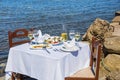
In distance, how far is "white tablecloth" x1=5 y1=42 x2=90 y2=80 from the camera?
3.87 m

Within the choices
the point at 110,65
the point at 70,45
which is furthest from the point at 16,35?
the point at 110,65

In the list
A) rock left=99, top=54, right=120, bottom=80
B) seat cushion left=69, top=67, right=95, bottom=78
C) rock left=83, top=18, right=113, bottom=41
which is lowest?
rock left=99, top=54, right=120, bottom=80

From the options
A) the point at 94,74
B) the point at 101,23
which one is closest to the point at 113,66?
the point at 94,74

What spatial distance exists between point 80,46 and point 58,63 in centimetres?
75

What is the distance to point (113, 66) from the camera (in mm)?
5871

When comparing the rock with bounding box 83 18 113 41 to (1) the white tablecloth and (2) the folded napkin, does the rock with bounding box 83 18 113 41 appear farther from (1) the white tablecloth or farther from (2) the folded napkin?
(2) the folded napkin

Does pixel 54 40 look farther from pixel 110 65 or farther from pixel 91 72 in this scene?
pixel 110 65

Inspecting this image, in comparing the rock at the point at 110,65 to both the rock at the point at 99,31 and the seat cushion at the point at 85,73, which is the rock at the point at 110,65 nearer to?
the seat cushion at the point at 85,73

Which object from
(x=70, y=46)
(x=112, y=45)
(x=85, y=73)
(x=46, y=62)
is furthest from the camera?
(x=112, y=45)

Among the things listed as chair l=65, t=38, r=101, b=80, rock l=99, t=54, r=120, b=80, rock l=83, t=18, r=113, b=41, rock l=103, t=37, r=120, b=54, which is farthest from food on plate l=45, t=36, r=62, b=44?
rock l=83, t=18, r=113, b=41

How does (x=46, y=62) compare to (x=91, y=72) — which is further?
(x=91, y=72)

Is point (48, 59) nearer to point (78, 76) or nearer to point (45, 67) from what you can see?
point (45, 67)

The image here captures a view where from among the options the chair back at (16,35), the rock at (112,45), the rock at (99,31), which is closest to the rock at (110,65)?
the rock at (112,45)

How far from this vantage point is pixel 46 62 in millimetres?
3922
